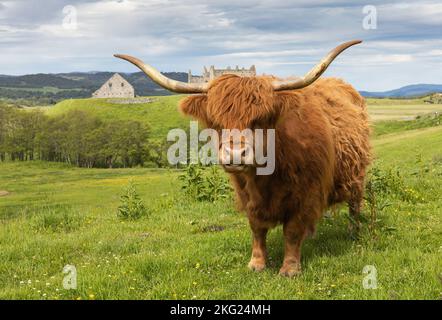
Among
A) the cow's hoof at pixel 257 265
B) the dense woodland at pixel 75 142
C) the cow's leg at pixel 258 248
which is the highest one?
the cow's leg at pixel 258 248

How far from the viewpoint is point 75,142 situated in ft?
288

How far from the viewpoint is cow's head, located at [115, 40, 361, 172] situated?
4758 millimetres

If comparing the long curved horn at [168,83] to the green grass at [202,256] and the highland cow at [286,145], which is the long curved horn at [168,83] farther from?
the green grass at [202,256]

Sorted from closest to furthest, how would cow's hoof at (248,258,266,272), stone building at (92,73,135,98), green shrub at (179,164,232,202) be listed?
cow's hoof at (248,258,266,272)
green shrub at (179,164,232,202)
stone building at (92,73,135,98)

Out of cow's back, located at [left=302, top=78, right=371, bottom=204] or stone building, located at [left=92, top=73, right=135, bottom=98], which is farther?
stone building, located at [left=92, top=73, right=135, bottom=98]

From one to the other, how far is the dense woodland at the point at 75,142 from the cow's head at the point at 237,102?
76.0 metres

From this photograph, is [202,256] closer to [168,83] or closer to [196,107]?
[196,107]

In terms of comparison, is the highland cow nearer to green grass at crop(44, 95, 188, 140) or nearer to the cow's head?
the cow's head

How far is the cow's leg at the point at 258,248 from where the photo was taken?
6.18 m

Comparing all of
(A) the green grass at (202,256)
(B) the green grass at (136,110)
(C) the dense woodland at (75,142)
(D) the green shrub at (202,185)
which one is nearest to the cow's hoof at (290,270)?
(A) the green grass at (202,256)

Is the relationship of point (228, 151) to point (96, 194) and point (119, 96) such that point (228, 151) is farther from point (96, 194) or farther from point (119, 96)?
point (119, 96)

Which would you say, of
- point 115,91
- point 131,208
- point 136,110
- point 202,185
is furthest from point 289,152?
point 115,91

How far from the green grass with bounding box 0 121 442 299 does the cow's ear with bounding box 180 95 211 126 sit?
1.87m

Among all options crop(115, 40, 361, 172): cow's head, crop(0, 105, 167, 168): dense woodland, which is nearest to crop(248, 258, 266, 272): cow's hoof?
crop(115, 40, 361, 172): cow's head
